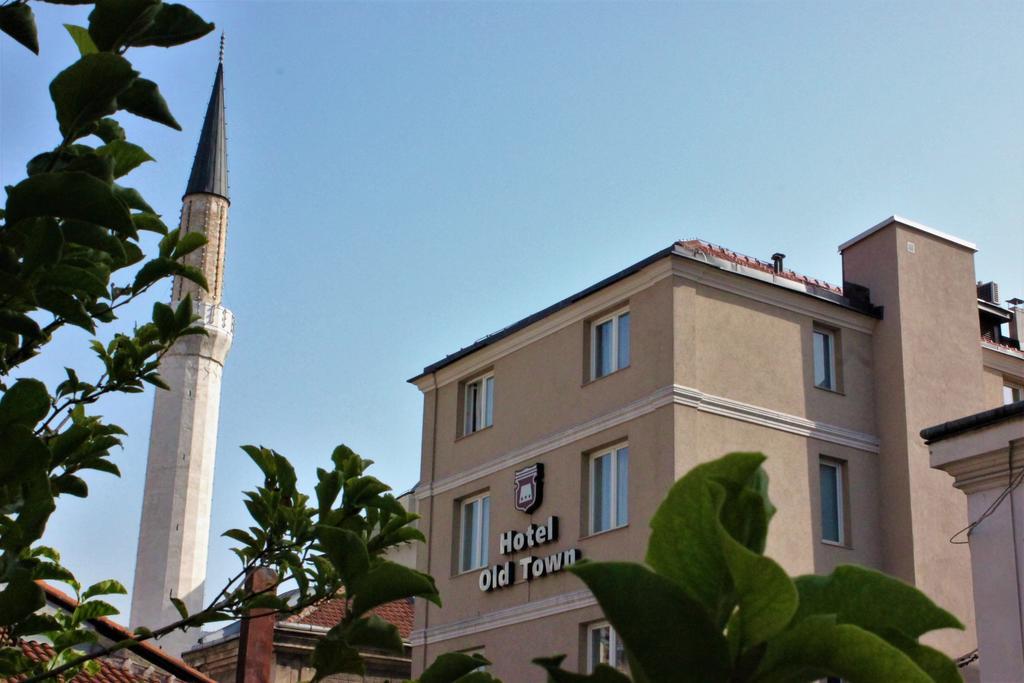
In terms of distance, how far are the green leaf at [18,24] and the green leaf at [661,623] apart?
2.00 metres

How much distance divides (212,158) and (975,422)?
57.4 metres

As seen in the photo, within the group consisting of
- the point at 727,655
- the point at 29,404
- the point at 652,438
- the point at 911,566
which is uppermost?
the point at 652,438

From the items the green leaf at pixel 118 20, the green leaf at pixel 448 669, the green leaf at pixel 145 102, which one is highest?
the green leaf at pixel 118 20

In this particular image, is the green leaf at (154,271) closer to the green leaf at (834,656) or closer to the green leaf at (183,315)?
the green leaf at (183,315)

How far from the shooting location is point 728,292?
79.9 ft

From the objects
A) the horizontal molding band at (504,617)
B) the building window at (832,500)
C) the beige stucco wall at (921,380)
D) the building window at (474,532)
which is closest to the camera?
the horizontal molding band at (504,617)

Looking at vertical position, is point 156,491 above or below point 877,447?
above

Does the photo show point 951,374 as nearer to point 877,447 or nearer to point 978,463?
point 877,447

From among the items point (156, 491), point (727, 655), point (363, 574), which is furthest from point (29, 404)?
point (156, 491)

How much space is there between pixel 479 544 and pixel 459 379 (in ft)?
11.7

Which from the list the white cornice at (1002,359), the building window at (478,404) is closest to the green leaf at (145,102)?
the building window at (478,404)

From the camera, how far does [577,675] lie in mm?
1367

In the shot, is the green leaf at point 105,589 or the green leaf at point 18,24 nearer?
the green leaf at point 18,24

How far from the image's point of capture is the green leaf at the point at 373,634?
127 inches
